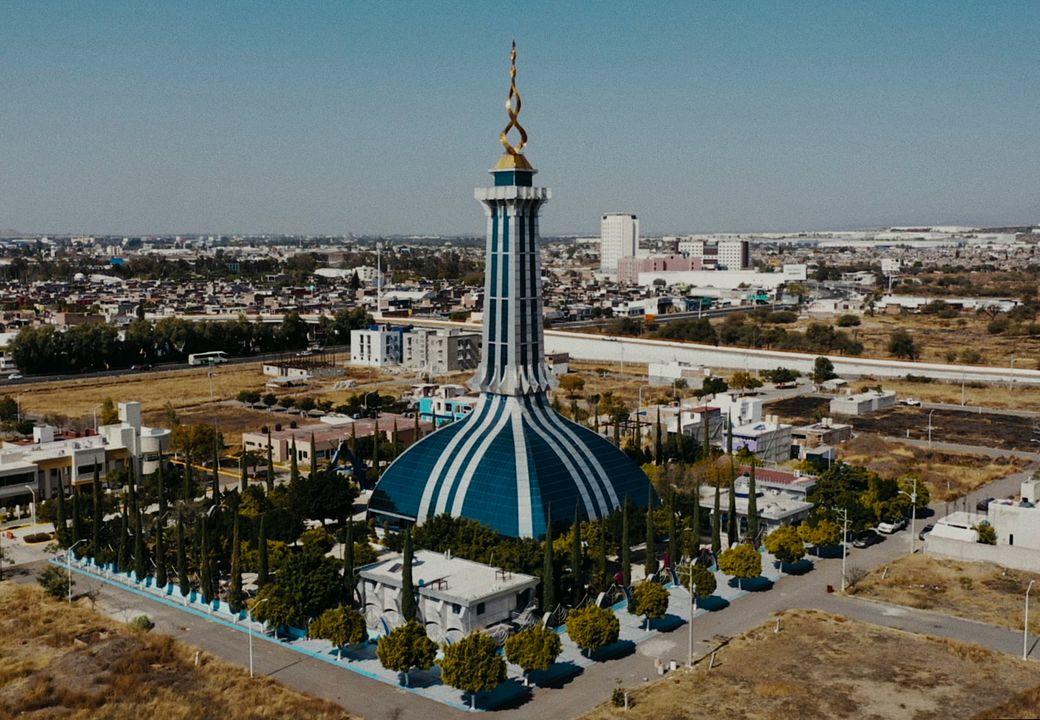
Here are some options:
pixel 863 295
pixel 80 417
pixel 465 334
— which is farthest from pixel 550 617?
pixel 863 295

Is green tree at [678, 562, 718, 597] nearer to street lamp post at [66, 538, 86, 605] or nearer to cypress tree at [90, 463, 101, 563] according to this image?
street lamp post at [66, 538, 86, 605]

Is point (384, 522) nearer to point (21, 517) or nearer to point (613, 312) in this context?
point (21, 517)

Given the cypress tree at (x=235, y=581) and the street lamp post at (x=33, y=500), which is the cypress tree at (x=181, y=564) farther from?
the street lamp post at (x=33, y=500)

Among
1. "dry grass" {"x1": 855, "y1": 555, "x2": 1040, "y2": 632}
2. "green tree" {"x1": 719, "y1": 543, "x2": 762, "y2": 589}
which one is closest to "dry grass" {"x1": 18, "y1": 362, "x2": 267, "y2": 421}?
"green tree" {"x1": 719, "y1": 543, "x2": 762, "y2": 589}

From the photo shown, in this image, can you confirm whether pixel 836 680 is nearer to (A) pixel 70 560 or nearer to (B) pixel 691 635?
(B) pixel 691 635

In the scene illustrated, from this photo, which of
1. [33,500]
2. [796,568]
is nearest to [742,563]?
[796,568]

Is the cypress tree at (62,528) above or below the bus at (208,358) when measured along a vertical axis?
below

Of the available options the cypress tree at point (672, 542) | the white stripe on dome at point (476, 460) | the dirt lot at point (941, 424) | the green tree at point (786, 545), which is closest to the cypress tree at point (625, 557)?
the cypress tree at point (672, 542)

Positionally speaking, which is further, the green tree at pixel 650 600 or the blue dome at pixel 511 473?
the blue dome at pixel 511 473
